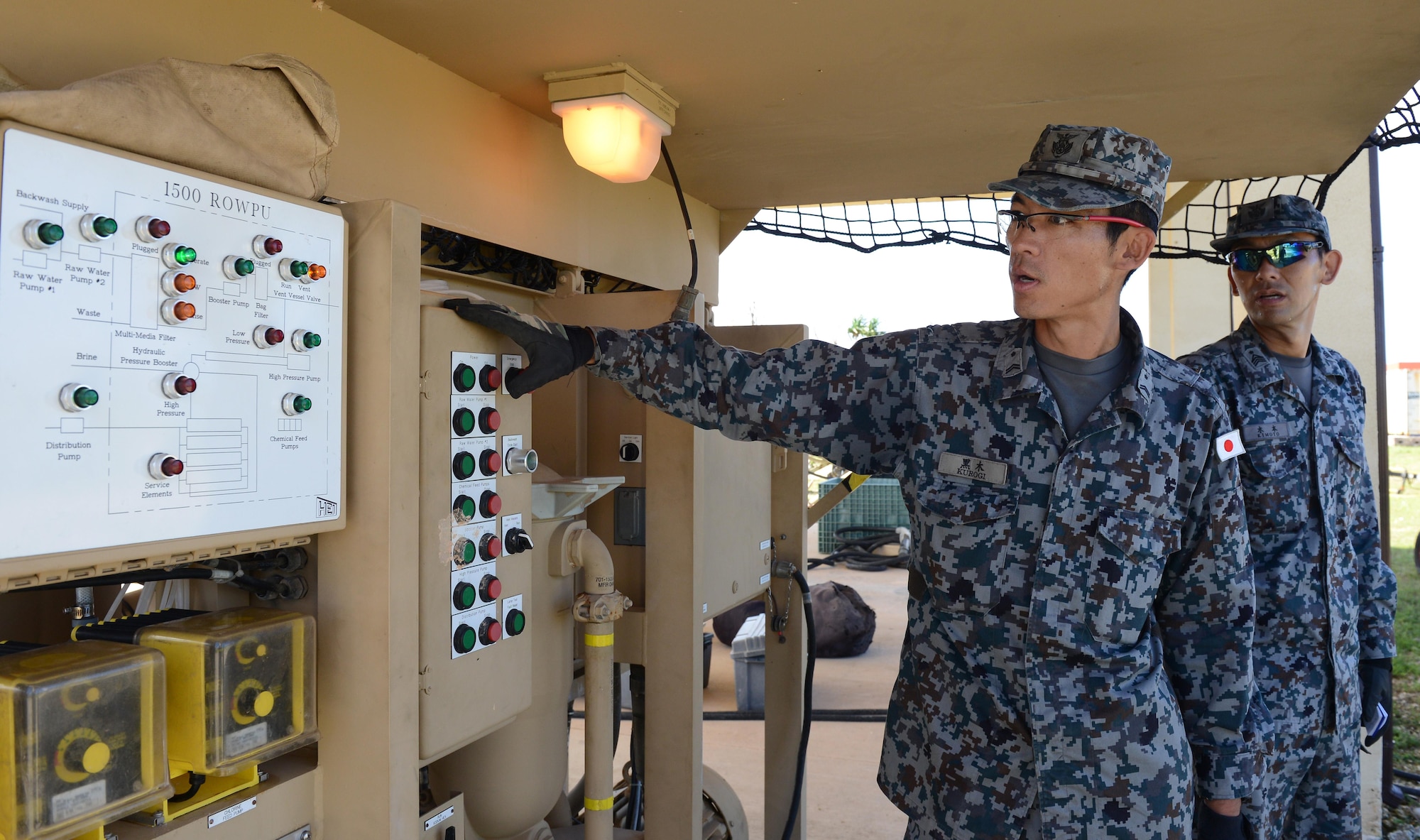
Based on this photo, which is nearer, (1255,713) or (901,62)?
(1255,713)

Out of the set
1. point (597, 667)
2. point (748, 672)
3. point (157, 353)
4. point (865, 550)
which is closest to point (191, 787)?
point (157, 353)

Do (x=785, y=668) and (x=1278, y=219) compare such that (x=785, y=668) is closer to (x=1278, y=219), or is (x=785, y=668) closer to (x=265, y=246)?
(x=1278, y=219)

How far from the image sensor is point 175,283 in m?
1.12

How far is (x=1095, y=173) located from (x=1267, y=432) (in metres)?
1.01

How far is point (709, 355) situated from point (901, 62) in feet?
3.39

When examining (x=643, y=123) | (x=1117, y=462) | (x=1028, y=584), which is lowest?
(x=1028, y=584)

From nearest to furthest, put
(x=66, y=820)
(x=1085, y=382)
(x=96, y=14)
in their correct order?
(x=66, y=820) < (x=96, y=14) < (x=1085, y=382)

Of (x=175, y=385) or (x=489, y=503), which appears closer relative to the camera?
(x=175, y=385)

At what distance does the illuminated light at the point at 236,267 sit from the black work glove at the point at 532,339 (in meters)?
0.35

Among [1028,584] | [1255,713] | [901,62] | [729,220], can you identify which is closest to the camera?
[1028,584]

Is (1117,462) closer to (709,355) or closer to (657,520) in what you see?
(709,355)

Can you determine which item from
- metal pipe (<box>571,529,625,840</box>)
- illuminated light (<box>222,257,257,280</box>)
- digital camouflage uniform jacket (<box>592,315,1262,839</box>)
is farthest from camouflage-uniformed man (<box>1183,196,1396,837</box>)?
illuminated light (<box>222,257,257,280</box>)

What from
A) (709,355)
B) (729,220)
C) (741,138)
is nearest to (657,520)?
(709,355)

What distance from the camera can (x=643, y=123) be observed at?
2.38m
